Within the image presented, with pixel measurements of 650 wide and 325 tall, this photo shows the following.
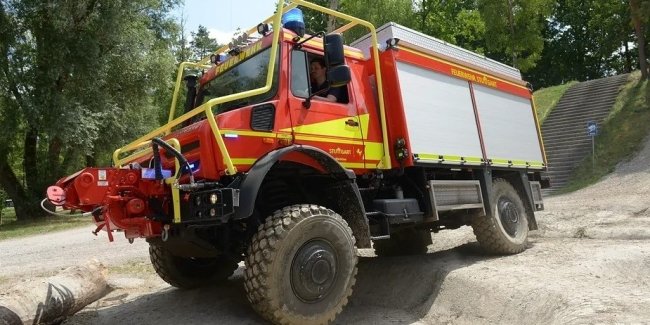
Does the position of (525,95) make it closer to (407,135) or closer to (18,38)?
(407,135)

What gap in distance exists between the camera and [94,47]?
20391mm

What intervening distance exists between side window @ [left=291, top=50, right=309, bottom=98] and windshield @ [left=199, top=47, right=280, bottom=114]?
0.68 ft

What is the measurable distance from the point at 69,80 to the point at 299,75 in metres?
18.1

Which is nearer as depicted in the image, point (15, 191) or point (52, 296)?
point (52, 296)

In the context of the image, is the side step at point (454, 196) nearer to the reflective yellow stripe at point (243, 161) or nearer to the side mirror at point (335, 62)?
the side mirror at point (335, 62)

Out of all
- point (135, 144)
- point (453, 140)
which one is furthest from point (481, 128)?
point (135, 144)

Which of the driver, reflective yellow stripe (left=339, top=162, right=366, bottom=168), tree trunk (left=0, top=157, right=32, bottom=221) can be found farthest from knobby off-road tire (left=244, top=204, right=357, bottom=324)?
tree trunk (left=0, top=157, right=32, bottom=221)

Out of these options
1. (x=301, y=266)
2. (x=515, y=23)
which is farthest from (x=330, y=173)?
(x=515, y=23)

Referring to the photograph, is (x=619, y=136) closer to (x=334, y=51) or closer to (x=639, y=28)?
(x=639, y=28)

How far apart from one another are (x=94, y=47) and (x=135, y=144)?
54.3ft

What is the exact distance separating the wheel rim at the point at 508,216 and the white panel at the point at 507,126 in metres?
0.72

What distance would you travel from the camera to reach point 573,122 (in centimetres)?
2412

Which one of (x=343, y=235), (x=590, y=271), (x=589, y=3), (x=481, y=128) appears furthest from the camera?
(x=589, y=3)

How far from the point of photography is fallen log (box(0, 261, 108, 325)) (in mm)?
5543
